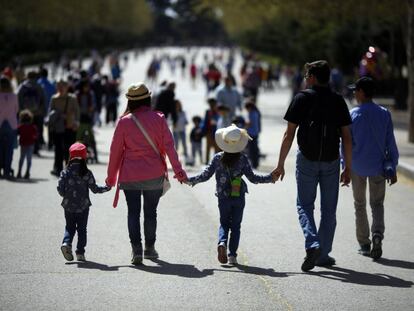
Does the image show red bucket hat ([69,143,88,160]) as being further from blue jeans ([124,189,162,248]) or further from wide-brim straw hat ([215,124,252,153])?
wide-brim straw hat ([215,124,252,153])

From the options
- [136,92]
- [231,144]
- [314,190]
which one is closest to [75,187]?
[136,92]

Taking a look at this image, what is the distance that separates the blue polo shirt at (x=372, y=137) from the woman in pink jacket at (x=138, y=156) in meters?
1.80

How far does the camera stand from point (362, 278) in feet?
29.7

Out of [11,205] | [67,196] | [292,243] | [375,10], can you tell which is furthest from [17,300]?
[375,10]

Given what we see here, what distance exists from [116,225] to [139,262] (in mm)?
2515

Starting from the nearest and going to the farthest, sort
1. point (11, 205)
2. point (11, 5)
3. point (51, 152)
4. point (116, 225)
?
point (116, 225) < point (11, 205) < point (51, 152) < point (11, 5)

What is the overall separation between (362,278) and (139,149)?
219cm

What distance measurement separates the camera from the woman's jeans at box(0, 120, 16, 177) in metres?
16.6

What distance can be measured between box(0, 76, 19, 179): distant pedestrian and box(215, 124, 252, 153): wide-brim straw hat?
7.61 metres

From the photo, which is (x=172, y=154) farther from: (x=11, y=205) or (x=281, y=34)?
(x=281, y=34)

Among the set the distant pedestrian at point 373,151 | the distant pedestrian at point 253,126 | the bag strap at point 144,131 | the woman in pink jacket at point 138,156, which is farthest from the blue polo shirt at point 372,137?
the distant pedestrian at point 253,126

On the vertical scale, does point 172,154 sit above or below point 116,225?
above

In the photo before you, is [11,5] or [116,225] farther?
[11,5]

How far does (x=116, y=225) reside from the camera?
12008mm
